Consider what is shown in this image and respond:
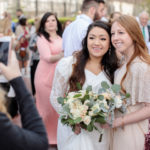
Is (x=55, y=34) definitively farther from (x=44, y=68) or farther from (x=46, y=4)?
(x=46, y=4)

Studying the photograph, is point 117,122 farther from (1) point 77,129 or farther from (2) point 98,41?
(2) point 98,41

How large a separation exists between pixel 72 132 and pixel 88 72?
593mm

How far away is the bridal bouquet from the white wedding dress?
9.0 inches

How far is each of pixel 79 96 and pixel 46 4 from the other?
1286 inches

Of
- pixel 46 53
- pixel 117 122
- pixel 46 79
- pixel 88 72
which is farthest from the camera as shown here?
pixel 46 79

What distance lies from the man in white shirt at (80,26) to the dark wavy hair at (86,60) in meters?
1.01

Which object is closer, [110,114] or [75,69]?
[110,114]

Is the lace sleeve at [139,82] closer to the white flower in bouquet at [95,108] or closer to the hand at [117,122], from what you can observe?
the hand at [117,122]

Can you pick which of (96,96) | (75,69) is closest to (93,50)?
(75,69)

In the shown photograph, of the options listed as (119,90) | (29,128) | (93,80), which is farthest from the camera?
(93,80)

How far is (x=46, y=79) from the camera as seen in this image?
14.8ft

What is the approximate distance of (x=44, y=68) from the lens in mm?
4551

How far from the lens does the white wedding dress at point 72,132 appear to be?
8.30 ft

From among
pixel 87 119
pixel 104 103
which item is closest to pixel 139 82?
pixel 104 103
